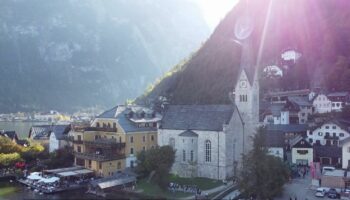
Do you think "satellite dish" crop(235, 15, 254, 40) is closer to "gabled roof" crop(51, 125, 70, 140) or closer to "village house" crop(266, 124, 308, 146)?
"village house" crop(266, 124, 308, 146)

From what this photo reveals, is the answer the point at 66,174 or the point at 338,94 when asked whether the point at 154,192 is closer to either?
the point at 66,174

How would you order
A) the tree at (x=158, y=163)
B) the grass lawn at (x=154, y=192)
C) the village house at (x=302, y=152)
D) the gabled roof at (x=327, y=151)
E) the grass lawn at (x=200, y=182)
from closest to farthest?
1. the grass lawn at (x=154, y=192)
2. the tree at (x=158, y=163)
3. the grass lawn at (x=200, y=182)
4. the gabled roof at (x=327, y=151)
5. the village house at (x=302, y=152)

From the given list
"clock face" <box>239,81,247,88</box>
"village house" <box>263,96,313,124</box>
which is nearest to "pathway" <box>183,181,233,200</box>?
"clock face" <box>239,81,247,88</box>

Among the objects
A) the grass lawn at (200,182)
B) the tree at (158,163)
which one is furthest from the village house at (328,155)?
the tree at (158,163)

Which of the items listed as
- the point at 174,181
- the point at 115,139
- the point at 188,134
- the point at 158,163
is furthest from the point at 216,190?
the point at 115,139

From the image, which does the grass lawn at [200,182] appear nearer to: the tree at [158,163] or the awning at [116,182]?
the tree at [158,163]

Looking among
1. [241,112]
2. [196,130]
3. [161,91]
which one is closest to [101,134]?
[196,130]
